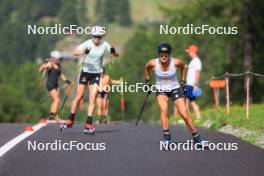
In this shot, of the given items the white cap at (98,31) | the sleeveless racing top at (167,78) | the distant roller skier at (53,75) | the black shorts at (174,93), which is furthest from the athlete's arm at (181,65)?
the distant roller skier at (53,75)

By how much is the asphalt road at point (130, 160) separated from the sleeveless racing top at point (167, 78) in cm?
97

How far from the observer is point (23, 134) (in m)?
14.6

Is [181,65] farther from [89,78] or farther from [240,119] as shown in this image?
[240,119]

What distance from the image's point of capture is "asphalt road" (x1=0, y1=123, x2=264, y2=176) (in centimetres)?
895

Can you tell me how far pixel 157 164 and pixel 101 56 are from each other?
231 inches

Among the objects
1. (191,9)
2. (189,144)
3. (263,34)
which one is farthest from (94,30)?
(191,9)

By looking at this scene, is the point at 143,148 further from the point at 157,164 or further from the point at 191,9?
the point at 191,9

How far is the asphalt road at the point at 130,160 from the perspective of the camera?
895 centimetres

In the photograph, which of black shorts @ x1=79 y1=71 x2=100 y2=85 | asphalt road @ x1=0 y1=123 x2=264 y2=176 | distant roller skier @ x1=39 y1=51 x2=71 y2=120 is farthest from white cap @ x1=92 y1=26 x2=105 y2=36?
distant roller skier @ x1=39 y1=51 x2=71 y2=120
